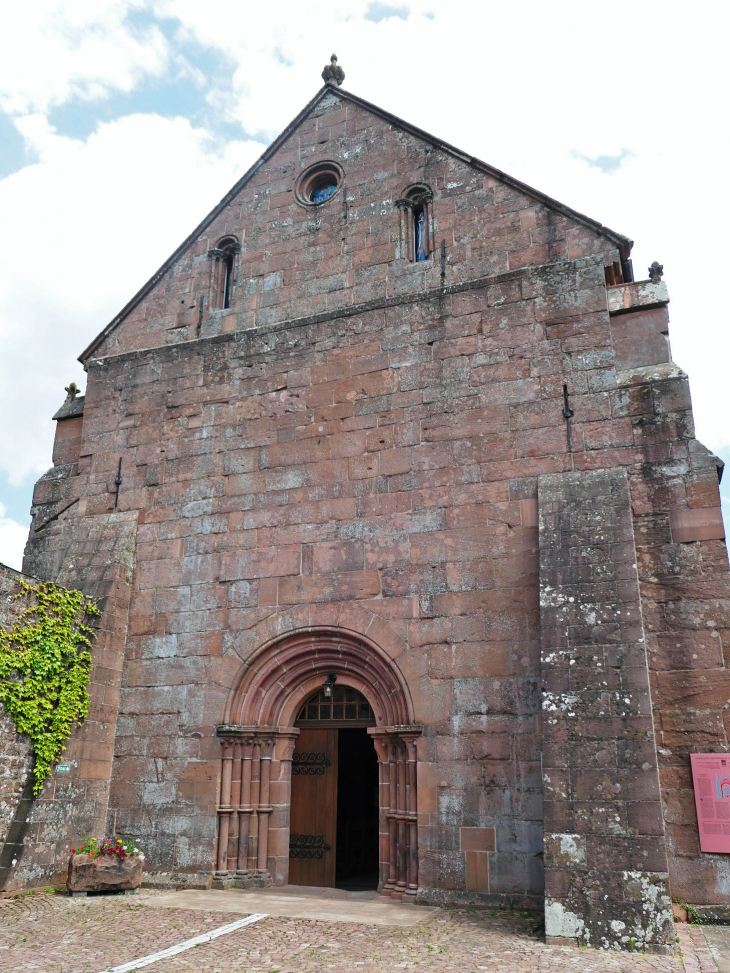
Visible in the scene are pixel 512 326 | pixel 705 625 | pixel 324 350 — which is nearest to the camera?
pixel 705 625

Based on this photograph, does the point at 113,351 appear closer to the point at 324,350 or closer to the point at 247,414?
the point at 247,414

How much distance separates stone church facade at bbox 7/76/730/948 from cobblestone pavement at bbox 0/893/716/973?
43 centimetres

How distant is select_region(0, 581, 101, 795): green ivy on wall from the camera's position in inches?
341

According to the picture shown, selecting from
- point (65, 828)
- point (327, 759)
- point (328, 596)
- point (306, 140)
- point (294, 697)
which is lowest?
point (65, 828)

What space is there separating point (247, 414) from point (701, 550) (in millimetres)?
5558

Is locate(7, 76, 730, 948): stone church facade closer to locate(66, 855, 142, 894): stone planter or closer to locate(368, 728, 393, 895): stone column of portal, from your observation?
locate(368, 728, 393, 895): stone column of portal

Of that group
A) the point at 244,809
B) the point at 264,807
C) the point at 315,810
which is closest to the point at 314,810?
the point at 315,810

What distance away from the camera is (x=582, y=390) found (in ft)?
28.5

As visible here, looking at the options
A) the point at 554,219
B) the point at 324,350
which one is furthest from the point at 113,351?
the point at 554,219

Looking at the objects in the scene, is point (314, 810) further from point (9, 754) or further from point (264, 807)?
point (9, 754)

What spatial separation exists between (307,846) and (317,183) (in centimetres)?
862

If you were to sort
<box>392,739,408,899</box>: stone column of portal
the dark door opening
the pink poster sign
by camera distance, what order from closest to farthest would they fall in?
the pink poster sign → <box>392,739,408,899</box>: stone column of portal → the dark door opening

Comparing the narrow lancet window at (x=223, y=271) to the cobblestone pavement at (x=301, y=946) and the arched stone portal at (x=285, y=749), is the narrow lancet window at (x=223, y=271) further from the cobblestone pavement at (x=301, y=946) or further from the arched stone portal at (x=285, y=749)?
the cobblestone pavement at (x=301, y=946)

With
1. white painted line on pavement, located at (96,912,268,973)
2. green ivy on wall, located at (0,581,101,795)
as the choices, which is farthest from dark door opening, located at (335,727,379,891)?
white painted line on pavement, located at (96,912,268,973)
